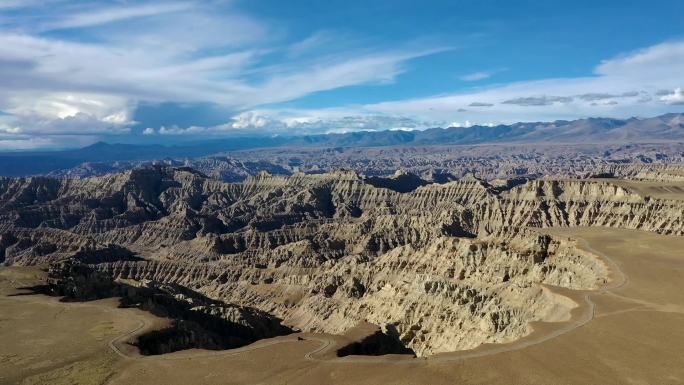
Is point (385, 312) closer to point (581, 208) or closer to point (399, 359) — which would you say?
point (399, 359)

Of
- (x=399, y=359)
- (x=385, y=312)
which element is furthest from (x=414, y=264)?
(x=399, y=359)

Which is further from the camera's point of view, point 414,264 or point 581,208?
point 581,208

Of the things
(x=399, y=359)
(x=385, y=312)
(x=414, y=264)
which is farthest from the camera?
(x=414, y=264)

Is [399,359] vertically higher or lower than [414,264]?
higher

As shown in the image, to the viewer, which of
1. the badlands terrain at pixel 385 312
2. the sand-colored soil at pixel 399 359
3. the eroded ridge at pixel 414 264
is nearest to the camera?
the sand-colored soil at pixel 399 359

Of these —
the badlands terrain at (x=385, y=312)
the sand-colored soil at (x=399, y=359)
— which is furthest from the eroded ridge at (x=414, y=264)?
the sand-colored soil at (x=399, y=359)

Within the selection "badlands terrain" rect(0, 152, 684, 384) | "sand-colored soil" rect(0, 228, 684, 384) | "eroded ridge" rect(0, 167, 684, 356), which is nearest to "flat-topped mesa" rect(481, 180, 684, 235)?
"eroded ridge" rect(0, 167, 684, 356)

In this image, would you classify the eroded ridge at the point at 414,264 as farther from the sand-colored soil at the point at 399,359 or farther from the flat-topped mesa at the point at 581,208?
the sand-colored soil at the point at 399,359

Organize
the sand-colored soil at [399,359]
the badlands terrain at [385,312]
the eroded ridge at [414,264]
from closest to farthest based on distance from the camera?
the sand-colored soil at [399,359] → the badlands terrain at [385,312] → the eroded ridge at [414,264]
